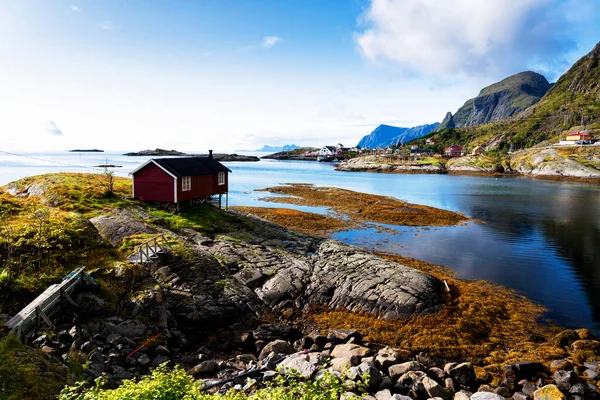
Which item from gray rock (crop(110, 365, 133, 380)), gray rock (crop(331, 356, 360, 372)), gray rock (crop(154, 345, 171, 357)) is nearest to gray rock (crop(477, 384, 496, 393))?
gray rock (crop(331, 356, 360, 372))

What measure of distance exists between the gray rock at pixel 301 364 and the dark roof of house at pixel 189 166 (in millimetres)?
25135

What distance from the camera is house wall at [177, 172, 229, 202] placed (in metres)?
36.4

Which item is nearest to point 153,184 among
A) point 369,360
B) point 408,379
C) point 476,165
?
point 369,360

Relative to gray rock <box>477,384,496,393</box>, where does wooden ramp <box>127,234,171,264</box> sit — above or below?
above

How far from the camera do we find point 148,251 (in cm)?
2370

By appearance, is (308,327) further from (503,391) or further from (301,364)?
(503,391)

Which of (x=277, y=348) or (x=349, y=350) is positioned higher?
(x=349, y=350)

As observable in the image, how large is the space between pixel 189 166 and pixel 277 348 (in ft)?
87.9

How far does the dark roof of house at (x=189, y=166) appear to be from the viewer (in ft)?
118

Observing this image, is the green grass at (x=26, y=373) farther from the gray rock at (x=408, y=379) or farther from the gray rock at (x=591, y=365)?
the gray rock at (x=591, y=365)

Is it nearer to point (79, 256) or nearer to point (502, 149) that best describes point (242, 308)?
point (79, 256)

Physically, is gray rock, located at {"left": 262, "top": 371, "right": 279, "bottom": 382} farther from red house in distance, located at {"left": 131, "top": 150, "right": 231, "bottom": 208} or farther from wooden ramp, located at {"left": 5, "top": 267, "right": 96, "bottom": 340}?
red house in distance, located at {"left": 131, "top": 150, "right": 231, "bottom": 208}

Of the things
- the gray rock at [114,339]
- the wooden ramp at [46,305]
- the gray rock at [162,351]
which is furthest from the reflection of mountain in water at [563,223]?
the wooden ramp at [46,305]

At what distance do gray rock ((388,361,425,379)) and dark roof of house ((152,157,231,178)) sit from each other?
28092 millimetres
